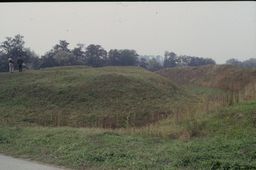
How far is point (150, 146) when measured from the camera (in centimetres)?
1020

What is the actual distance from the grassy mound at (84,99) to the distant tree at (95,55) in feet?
78.6

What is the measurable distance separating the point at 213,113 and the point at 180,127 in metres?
1.45

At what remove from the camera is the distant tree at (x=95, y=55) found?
54094 mm

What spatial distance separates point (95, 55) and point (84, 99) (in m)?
32.9

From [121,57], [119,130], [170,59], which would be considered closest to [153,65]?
[170,59]

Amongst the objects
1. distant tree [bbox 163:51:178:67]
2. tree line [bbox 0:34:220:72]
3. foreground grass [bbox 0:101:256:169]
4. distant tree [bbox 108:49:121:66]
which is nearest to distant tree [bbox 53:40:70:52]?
tree line [bbox 0:34:220:72]

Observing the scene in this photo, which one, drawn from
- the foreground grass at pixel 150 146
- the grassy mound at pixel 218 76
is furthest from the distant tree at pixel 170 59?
the foreground grass at pixel 150 146

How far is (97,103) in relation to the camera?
2211 cm

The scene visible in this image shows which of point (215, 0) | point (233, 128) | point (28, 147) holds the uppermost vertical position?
point (215, 0)

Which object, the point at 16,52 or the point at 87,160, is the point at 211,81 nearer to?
the point at 16,52

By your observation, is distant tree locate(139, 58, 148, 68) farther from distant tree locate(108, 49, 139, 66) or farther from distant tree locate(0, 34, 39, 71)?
distant tree locate(0, 34, 39, 71)

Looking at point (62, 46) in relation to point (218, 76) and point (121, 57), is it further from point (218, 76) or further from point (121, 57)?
point (218, 76)

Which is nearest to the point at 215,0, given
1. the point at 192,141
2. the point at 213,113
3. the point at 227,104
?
the point at 192,141

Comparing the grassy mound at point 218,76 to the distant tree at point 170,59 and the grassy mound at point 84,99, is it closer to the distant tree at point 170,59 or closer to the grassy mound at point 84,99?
the grassy mound at point 84,99
